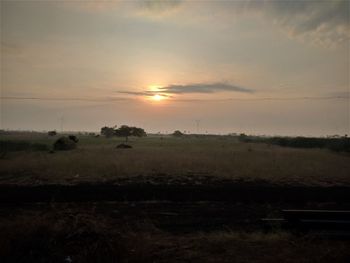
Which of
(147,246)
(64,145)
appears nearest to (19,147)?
(64,145)

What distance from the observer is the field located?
31.2ft

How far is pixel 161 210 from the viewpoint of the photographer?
16406 millimetres

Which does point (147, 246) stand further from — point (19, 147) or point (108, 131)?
point (108, 131)

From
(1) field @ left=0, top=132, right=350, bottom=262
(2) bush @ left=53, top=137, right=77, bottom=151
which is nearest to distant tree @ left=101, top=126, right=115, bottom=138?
(2) bush @ left=53, top=137, right=77, bottom=151

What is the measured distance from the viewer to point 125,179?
25766 mm

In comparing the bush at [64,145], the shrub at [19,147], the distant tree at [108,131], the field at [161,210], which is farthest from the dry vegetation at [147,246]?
the distant tree at [108,131]

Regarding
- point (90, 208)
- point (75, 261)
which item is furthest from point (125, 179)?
point (75, 261)

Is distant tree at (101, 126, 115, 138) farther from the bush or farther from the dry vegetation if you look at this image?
the dry vegetation

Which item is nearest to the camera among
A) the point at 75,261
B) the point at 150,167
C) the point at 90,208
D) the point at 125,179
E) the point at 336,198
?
the point at 75,261

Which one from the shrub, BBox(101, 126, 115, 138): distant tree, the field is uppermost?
BBox(101, 126, 115, 138): distant tree

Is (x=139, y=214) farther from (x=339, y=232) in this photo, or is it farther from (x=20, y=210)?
(x=339, y=232)

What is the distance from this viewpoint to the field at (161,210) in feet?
31.2

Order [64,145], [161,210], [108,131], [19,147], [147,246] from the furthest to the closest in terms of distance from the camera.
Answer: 1. [108,131]
2. [19,147]
3. [64,145]
4. [161,210]
5. [147,246]

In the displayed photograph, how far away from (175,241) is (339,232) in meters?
4.45
